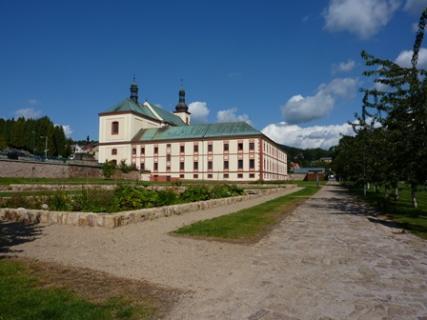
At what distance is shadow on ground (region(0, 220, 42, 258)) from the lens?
23.0 ft

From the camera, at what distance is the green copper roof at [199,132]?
62.8m

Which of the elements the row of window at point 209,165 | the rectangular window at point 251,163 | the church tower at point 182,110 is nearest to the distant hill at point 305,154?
the church tower at point 182,110

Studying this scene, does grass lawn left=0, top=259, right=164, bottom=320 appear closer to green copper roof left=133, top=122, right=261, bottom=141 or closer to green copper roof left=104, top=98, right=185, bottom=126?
green copper roof left=133, top=122, right=261, bottom=141

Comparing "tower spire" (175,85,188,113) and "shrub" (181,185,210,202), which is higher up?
"tower spire" (175,85,188,113)

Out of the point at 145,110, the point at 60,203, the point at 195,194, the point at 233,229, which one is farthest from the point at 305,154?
the point at 233,229

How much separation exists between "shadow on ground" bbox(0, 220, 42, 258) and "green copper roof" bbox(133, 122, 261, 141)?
173ft

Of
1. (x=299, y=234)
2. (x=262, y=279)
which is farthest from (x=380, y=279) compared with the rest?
(x=299, y=234)

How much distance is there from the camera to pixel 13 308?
3.73m

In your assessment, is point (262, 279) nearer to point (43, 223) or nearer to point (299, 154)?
point (43, 223)

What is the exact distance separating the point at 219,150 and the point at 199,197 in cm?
4599

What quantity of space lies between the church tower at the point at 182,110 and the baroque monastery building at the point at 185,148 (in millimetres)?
18022

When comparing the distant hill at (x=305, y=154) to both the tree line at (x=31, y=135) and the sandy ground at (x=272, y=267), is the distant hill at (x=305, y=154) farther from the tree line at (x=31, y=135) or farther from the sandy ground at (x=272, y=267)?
the sandy ground at (x=272, y=267)

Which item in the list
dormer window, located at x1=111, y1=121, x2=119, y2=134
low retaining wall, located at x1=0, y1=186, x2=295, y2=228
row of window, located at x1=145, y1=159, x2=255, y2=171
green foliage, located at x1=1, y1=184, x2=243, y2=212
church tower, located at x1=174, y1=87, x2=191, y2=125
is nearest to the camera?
low retaining wall, located at x1=0, y1=186, x2=295, y2=228

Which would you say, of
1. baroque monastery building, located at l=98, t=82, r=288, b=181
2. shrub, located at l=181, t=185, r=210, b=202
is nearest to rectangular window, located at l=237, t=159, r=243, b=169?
baroque monastery building, located at l=98, t=82, r=288, b=181
